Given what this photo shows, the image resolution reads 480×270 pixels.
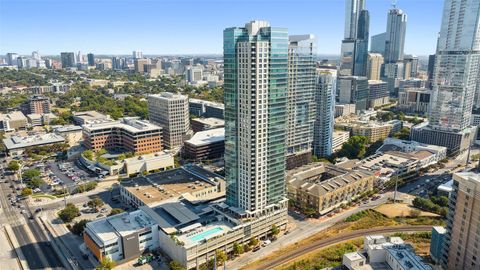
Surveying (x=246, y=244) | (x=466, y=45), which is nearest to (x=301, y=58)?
(x=246, y=244)

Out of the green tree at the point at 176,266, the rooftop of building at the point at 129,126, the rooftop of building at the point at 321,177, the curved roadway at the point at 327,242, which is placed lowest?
the curved roadway at the point at 327,242

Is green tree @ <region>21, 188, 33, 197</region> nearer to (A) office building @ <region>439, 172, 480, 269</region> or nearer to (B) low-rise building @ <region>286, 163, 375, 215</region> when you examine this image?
(B) low-rise building @ <region>286, 163, 375, 215</region>

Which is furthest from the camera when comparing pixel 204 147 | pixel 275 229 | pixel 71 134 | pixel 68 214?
pixel 71 134

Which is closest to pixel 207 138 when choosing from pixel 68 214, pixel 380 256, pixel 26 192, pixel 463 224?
pixel 68 214

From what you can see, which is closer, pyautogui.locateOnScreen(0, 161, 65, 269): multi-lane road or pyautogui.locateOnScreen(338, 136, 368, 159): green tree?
pyautogui.locateOnScreen(0, 161, 65, 269): multi-lane road

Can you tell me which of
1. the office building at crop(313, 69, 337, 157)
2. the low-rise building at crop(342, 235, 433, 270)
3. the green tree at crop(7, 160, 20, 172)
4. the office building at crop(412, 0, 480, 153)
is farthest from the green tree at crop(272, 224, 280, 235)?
the office building at crop(412, 0, 480, 153)

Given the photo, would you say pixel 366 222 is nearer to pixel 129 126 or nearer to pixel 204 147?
pixel 204 147

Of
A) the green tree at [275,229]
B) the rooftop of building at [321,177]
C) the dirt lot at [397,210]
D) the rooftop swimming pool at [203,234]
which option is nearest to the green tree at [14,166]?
the rooftop swimming pool at [203,234]

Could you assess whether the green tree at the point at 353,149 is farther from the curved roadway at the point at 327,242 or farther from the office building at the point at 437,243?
the office building at the point at 437,243
